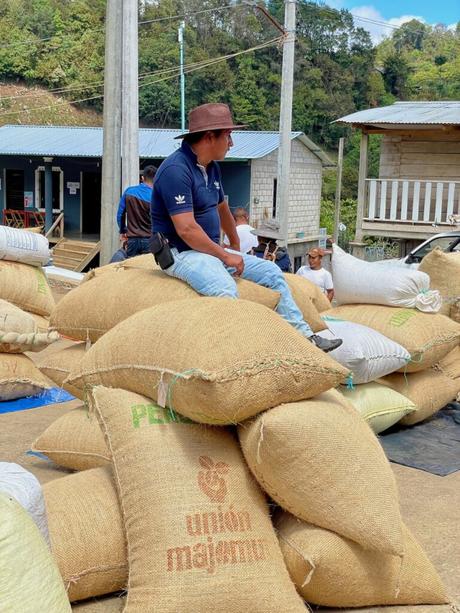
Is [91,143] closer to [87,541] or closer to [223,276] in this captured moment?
[223,276]

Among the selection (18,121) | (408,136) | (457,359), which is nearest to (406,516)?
(457,359)

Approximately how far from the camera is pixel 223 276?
146 inches

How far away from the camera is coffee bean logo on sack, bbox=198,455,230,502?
269 centimetres

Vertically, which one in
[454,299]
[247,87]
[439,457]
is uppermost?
[247,87]

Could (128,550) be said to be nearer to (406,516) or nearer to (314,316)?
(406,516)

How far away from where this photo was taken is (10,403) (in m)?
5.43

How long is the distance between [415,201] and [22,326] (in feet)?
34.9

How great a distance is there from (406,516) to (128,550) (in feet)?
4.89

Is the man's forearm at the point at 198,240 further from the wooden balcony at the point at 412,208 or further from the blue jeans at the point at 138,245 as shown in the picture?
the wooden balcony at the point at 412,208

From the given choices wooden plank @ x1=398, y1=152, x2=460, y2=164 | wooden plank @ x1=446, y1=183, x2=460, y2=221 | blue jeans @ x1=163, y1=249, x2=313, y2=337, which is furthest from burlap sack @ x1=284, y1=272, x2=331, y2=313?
wooden plank @ x1=398, y1=152, x2=460, y2=164

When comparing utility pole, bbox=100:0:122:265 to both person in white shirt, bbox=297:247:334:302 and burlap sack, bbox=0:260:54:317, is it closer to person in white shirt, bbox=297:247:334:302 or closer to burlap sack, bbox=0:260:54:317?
person in white shirt, bbox=297:247:334:302

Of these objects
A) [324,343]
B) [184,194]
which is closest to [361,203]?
[324,343]

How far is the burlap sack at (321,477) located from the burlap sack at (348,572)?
0.22 feet

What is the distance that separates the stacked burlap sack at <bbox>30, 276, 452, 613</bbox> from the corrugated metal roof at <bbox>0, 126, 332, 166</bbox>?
17920 millimetres
